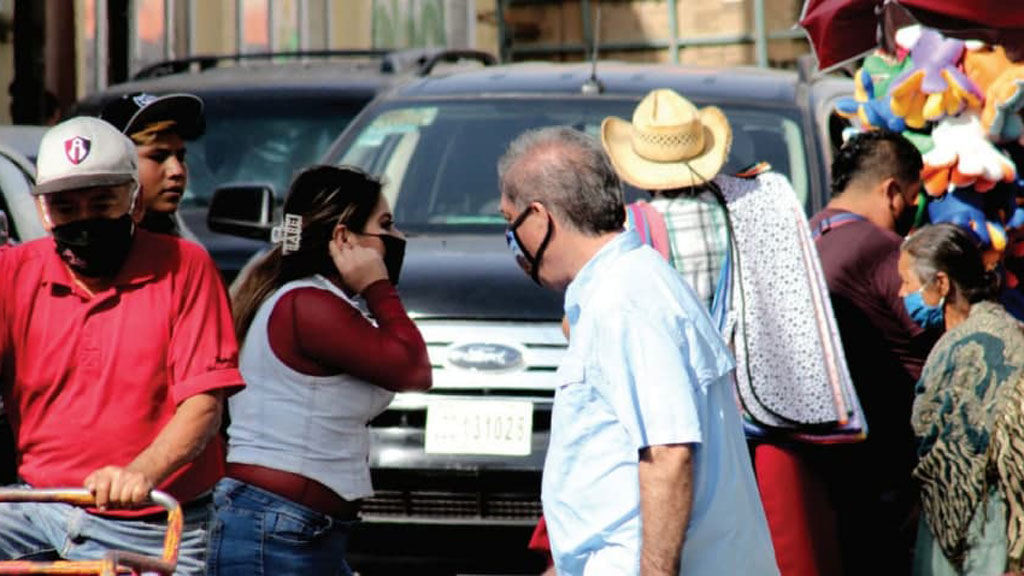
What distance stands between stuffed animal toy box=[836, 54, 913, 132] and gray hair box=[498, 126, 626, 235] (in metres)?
2.62

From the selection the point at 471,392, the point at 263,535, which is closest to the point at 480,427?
the point at 471,392

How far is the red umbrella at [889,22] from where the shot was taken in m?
5.97

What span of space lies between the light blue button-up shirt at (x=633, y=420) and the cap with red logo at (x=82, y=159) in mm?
1246

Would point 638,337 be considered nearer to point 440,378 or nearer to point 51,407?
point 51,407

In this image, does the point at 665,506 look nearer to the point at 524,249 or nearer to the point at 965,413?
the point at 524,249

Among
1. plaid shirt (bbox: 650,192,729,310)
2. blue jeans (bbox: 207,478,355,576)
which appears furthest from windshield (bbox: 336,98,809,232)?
blue jeans (bbox: 207,478,355,576)

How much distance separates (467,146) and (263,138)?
3394 millimetres

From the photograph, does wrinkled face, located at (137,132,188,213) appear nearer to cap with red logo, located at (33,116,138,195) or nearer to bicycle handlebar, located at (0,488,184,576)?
cap with red logo, located at (33,116,138,195)

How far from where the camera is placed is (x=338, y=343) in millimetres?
5547

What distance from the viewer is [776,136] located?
9.43 meters

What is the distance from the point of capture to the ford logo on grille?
7988mm

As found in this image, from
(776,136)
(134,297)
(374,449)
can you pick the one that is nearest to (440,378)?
(374,449)

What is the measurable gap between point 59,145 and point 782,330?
7.28 feet

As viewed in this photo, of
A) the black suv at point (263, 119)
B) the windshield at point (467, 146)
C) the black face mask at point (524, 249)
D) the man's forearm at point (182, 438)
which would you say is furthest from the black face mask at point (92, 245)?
the black suv at point (263, 119)
